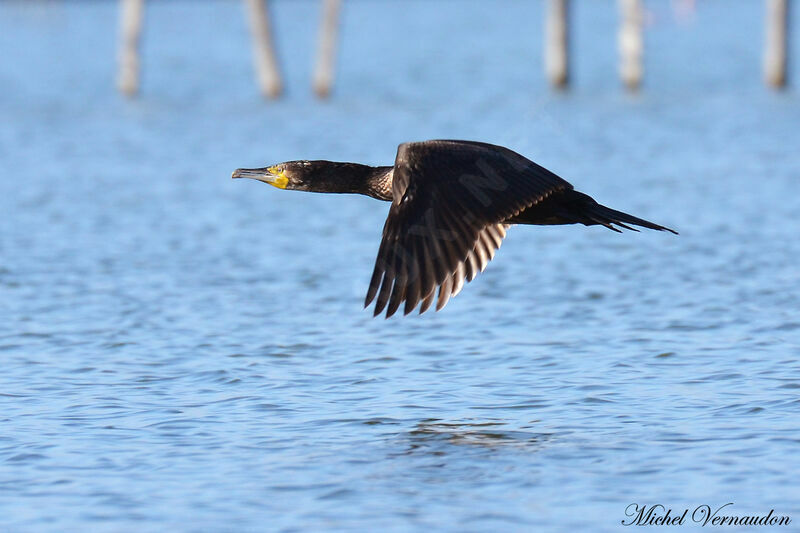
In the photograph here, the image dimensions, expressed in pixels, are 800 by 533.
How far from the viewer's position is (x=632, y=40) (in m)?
26.9

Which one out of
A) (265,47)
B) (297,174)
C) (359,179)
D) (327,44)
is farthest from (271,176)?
(265,47)

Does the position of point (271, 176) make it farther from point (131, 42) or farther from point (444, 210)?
point (131, 42)

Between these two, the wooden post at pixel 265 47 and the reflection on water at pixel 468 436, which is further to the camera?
the wooden post at pixel 265 47

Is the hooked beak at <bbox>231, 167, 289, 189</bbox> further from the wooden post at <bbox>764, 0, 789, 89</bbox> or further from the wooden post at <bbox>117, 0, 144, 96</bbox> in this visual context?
the wooden post at <bbox>117, 0, 144, 96</bbox>

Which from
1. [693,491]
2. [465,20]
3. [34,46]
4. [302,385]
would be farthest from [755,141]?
[465,20]

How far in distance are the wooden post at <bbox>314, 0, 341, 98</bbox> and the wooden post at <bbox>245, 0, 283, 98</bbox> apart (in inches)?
40.7

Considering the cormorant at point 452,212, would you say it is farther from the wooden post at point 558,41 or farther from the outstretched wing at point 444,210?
the wooden post at point 558,41

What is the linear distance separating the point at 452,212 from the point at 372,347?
2.40 meters

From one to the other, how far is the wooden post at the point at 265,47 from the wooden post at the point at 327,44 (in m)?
1.03
